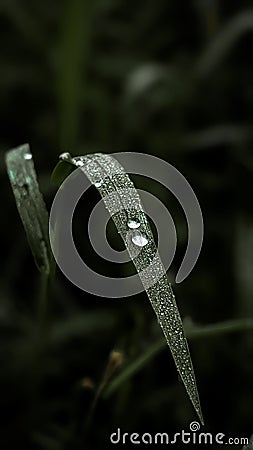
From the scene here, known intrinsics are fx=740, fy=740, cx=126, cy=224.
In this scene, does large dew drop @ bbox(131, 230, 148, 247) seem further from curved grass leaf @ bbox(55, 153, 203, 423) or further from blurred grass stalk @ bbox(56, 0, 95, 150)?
blurred grass stalk @ bbox(56, 0, 95, 150)

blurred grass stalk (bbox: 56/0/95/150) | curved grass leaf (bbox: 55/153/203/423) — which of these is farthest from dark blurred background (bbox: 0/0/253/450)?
curved grass leaf (bbox: 55/153/203/423)

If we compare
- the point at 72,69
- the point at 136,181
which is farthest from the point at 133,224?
the point at 72,69

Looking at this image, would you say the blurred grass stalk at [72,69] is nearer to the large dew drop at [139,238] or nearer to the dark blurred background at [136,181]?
the dark blurred background at [136,181]

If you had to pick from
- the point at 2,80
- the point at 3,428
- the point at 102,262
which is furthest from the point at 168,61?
the point at 3,428

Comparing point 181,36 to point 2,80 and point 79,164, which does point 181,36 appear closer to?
point 2,80

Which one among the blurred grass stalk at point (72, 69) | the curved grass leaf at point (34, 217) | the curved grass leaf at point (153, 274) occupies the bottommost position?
the curved grass leaf at point (153, 274)

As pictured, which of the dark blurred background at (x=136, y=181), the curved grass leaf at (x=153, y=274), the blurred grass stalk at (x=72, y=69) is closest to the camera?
the curved grass leaf at (x=153, y=274)

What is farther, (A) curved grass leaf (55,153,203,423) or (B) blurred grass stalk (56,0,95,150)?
(B) blurred grass stalk (56,0,95,150)

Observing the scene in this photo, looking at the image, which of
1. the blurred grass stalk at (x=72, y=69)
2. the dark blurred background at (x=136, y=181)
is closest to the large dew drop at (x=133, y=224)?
the dark blurred background at (x=136, y=181)
